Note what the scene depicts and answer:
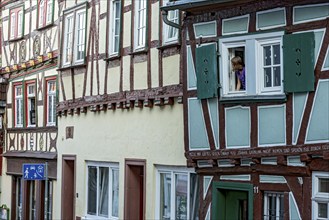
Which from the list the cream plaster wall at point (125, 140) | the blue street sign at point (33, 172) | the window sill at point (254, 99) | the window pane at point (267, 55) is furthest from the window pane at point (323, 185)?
the blue street sign at point (33, 172)

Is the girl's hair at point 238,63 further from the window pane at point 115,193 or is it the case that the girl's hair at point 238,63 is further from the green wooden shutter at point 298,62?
the window pane at point 115,193

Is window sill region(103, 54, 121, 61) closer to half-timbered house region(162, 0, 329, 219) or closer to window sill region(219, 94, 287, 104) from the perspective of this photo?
half-timbered house region(162, 0, 329, 219)

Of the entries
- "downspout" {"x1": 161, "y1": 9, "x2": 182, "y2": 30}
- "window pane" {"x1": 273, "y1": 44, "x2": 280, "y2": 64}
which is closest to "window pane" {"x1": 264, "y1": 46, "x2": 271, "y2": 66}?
"window pane" {"x1": 273, "y1": 44, "x2": 280, "y2": 64}

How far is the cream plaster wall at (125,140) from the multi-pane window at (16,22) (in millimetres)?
5652

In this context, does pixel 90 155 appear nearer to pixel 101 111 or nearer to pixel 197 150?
pixel 101 111

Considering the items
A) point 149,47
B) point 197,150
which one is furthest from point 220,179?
point 149,47

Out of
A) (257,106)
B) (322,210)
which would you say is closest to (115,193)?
(257,106)

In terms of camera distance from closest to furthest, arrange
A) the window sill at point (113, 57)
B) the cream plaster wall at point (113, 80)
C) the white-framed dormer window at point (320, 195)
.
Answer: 1. the white-framed dormer window at point (320, 195)
2. the window sill at point (113, 57)
3. the cream plaster wall at point (113, 80)

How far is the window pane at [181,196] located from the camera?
18055 millimetres

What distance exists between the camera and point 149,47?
61.9ft

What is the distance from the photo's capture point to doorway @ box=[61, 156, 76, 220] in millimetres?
24016

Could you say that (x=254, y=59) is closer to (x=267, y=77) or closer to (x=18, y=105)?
(x=267, y=77)

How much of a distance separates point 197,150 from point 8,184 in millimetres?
14115

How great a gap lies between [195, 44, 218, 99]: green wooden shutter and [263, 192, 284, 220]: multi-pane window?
2.03 meters
